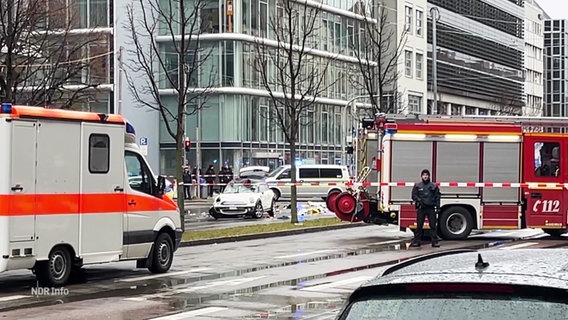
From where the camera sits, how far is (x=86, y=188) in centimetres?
1543

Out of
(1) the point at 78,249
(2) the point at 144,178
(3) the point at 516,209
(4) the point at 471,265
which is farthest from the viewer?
(3) the point at 516,209

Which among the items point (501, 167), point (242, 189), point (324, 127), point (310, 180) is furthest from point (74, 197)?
point (324, 127)

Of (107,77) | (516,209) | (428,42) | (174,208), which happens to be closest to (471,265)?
(174,208)

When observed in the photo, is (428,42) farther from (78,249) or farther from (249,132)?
(78,249)

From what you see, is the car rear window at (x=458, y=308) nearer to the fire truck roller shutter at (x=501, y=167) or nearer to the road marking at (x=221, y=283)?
the road marking at (x=221, y=283)

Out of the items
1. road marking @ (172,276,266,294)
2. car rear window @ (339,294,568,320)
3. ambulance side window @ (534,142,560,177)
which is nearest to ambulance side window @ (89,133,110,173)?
road marking @ (172,276,266,294)

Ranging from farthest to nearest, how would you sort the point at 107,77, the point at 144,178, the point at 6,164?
the point at 107,77 < the point at 144,178 < the point at 6,164

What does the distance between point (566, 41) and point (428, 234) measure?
376ft

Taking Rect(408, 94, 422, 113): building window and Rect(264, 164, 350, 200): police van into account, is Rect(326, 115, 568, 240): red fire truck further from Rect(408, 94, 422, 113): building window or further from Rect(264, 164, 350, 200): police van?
Rect(408, 94, 422, 113): building window

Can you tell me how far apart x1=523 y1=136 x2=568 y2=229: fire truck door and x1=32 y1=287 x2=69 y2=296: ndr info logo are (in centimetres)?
1323

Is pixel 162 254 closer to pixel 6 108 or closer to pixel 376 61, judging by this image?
pixel 6 108

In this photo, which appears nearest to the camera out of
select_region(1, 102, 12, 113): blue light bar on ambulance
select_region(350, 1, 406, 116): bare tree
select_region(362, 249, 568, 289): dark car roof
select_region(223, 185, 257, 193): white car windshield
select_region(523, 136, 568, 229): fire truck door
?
select_region(362, 249, 568, 289): dark car roof

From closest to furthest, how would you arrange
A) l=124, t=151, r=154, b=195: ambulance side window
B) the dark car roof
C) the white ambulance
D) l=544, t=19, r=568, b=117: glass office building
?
the dark car roof < the white ambulance < l=124, t=151, r=154, b=195: ambulance side window < l=544, t=19, r=568, b=117: glass office building

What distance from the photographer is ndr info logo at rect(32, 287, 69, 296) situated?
46.2ft
